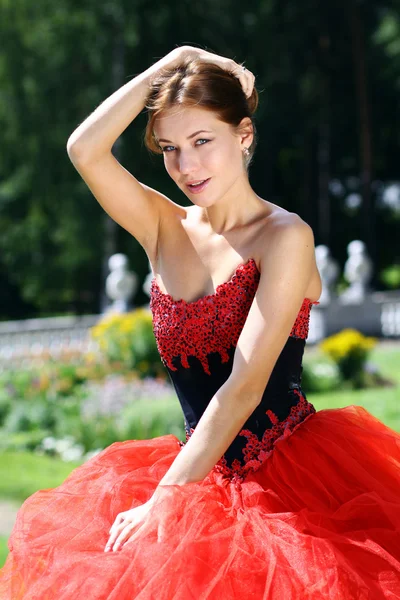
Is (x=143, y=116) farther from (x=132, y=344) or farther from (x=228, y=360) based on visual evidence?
(x=228, y=360)

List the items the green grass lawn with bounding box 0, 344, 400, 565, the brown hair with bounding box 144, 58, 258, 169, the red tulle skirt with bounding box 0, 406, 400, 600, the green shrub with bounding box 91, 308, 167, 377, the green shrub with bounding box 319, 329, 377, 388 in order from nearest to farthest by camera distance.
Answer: the red tulle skirt with bounding box 0, 406, 400, 600
the brown hair with bounding box 144, 58, 258, 169
the green grass lawn with bounding box 0, 344, 400, 565
the green shrub with bounding box 91, 308, 167, 377
the green shrub with bounding box 319, 329, 377, 388

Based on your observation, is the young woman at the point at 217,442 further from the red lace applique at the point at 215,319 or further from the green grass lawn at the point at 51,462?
the green grass lawn at the point at 51,462

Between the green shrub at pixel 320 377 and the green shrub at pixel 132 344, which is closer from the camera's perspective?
the green shrub at pixel 320 377

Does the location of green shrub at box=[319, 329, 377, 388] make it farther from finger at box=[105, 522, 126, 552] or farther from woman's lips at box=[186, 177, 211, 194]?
finger at box=[105, 522, 126, 552]

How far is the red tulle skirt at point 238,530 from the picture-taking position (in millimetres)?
1780

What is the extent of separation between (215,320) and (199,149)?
424mm

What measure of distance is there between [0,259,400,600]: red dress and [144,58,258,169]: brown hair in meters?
0.39

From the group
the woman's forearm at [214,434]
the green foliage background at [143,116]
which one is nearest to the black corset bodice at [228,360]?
the woman's forearm at [214,434]

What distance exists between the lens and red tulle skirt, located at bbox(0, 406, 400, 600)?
70.1 inches

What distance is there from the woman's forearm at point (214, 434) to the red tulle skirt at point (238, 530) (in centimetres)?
4

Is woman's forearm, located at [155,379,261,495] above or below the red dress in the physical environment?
above

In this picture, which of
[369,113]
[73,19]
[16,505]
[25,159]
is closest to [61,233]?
[25,159]

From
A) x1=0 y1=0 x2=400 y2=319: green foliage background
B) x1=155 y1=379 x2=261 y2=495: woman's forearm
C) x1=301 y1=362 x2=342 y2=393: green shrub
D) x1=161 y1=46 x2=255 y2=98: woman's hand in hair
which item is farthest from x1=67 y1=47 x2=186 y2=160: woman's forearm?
x1=0 y1=0 x2=400 y2=319: green foliage background

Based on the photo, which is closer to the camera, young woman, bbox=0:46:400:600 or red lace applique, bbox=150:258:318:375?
young woman, bbox=0:46:400:600
